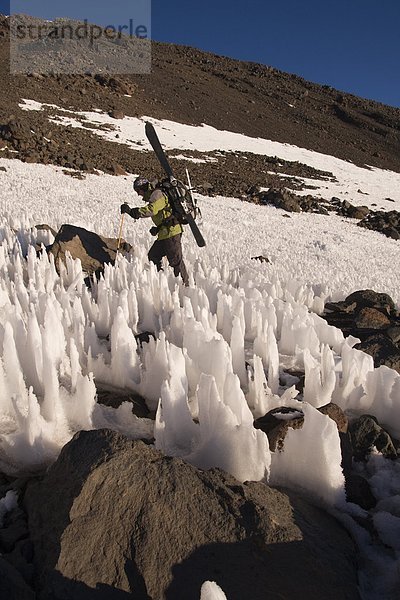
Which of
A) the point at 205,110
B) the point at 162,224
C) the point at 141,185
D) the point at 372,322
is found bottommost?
the point at 372,322

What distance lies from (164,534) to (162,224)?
5.62 metres

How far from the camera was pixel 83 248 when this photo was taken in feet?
18.4

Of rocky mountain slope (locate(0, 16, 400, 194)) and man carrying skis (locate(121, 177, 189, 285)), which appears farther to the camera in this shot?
rocky mountain slope (locate(0, 16, 400, 194))

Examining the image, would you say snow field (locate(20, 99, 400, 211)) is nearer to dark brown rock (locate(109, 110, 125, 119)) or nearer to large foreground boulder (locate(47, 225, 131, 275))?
dark brown rock (locate(109, 110, 125, 119))

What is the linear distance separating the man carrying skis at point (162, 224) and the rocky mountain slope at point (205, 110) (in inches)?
398

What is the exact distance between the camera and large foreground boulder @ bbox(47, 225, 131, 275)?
17.2 feet

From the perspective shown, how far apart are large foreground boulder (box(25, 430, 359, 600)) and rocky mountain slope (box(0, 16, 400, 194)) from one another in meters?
15.4

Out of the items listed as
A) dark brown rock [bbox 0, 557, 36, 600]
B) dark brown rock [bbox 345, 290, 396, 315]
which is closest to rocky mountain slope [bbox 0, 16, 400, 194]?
dark brown rock [bbox 345, 290, 396, 315]

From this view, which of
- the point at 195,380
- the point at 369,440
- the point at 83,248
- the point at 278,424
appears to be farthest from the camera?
the point at 83,248

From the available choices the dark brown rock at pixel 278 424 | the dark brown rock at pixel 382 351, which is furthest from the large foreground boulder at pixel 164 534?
the dark brown rock at pixel 382 351

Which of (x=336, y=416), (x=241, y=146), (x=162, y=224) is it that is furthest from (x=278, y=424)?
(x=241, y=146)

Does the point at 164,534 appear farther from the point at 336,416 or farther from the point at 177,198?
the point at 177,198

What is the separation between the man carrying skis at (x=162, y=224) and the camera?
6.36m

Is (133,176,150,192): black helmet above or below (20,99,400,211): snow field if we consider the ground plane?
below
